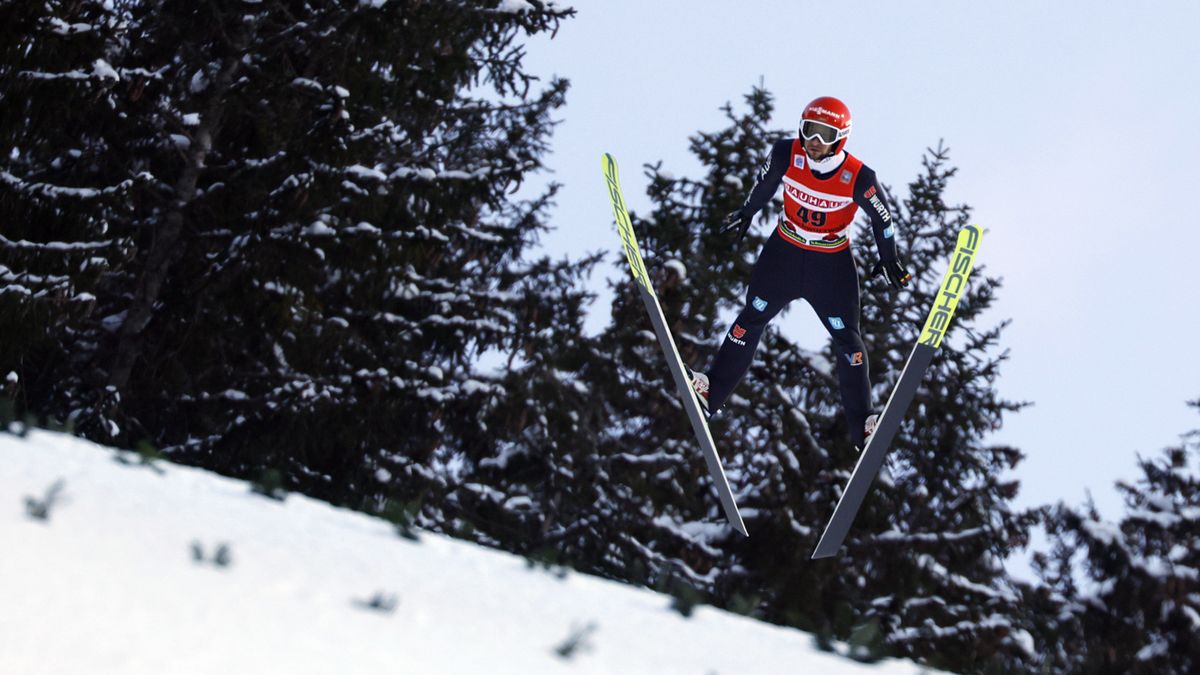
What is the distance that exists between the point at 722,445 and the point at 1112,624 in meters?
6.08

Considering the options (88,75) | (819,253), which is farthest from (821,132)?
(88,75)

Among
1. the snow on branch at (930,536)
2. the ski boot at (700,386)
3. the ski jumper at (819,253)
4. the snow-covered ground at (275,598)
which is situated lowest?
the snow-covered ground at (275,598)

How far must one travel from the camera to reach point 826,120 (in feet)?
20.7

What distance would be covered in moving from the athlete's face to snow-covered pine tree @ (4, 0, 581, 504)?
32.6 feet

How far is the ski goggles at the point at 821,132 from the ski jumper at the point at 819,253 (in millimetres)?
176

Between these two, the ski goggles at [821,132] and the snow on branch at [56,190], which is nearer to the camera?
the ski goggles at [821,132]

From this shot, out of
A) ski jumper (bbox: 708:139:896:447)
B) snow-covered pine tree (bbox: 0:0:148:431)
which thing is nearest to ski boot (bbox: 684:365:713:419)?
ski jumper (bbox: 708:139:896:447)

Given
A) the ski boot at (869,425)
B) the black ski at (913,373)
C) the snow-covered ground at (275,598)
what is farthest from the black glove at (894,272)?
the snow-covered ground at (275,598)

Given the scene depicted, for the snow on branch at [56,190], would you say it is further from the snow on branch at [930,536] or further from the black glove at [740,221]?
the snow on branch at [930,536]

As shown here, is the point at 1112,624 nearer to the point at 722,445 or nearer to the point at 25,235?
the point at 722,445

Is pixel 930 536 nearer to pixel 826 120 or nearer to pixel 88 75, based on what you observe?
pixel 88 75

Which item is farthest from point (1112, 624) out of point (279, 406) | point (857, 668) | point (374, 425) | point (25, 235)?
point (25, 235)

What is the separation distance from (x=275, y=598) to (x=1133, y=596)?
16.5 m

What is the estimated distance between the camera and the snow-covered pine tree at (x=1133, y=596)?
1803 cm
